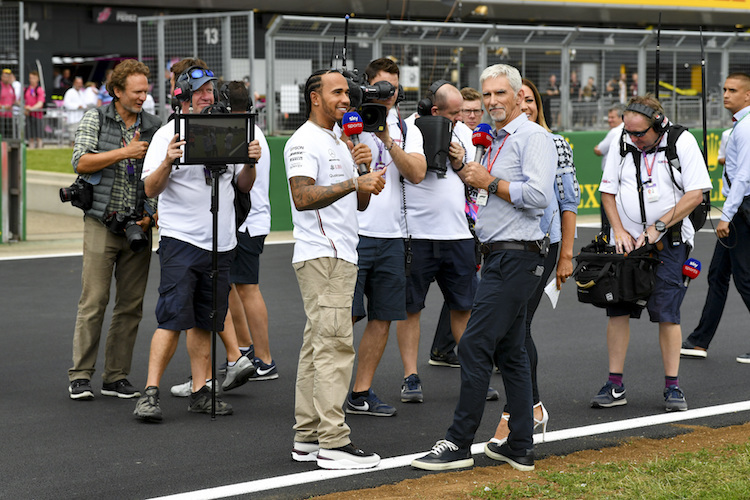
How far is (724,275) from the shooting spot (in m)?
7.95

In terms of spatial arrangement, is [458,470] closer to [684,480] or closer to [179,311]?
[684,480]

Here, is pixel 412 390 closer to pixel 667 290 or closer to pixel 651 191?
pixel 667 290

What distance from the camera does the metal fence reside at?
51.3 feet

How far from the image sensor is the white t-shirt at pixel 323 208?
5109mm

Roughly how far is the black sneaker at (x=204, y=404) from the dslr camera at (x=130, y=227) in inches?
40.1

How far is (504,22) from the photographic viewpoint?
29.7m

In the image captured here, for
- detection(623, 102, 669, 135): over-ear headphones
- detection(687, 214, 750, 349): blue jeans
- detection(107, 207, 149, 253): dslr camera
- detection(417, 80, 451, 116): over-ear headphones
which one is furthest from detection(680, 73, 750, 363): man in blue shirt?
detection(107, 207, 149, 253): dslr camera

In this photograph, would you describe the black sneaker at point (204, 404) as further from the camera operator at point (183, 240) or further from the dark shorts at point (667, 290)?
the dark shorts at point (667, 290)

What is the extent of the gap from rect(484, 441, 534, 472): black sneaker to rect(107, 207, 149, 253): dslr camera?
2612 millimetres

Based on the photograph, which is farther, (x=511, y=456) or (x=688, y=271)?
(x=688, y=271)

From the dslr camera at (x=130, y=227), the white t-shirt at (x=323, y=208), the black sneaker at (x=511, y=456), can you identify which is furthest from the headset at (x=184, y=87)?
the black sneaker at (x=511, y=456)

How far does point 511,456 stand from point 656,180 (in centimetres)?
220

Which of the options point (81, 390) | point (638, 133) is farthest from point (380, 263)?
point (81, 390)

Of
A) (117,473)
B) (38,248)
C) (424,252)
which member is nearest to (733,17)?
(38,248)
